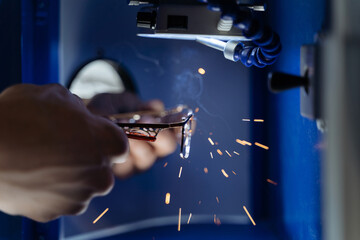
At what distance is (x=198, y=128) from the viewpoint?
1146 mm

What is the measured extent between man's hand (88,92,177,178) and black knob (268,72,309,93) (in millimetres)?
646

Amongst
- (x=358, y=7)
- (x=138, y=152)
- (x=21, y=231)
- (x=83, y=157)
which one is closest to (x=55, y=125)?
(x=83, y=157)

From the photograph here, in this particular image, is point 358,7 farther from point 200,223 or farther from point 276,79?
point 200,223

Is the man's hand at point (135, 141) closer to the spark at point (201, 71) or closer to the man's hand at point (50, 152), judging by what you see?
the spark at point (201, 71)

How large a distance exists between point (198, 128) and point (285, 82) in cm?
62

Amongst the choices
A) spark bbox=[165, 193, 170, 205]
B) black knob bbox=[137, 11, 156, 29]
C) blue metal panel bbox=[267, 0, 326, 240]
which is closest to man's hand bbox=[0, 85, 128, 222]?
black knob bbox=[137, 11, 156, 29]

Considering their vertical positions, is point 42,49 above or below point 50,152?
above

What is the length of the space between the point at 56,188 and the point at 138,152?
1.94ft

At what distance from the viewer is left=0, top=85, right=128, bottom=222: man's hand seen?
0.58m

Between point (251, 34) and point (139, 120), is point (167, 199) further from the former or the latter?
point (251, 34)

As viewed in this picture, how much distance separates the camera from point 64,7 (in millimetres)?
1247

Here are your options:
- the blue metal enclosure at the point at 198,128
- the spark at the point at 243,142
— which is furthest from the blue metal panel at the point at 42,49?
the spark at the point at 243,142

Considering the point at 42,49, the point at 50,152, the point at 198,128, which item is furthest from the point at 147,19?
the point at 42,49

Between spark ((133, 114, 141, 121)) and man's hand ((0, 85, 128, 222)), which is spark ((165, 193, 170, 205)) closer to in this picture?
spark ((133, 114, 141, 121))
